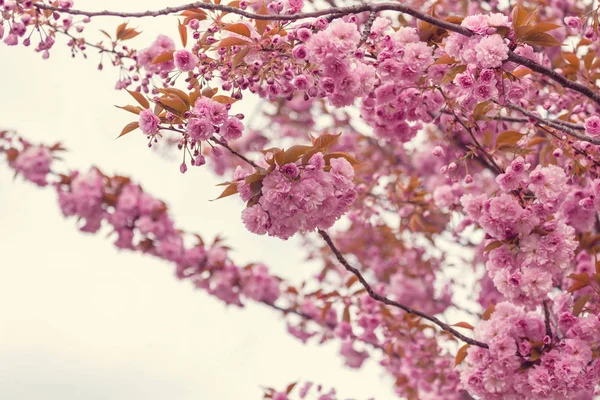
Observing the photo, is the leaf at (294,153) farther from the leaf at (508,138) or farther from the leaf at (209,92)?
the leaf at (508,138)

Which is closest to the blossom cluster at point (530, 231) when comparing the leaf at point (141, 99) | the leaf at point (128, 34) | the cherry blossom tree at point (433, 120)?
the cherry blossom tree at point (433, 120)

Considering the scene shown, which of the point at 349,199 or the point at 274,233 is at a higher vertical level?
the point at 349,199

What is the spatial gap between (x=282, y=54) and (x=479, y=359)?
1.20m

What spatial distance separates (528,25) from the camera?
64.8 inches

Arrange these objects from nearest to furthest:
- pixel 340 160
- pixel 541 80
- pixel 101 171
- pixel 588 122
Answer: pixel 340 160 < pixel 588 122 < pixel 541 80 < pixel 101 171

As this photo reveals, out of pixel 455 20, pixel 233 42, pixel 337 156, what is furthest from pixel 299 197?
pixel 455 20

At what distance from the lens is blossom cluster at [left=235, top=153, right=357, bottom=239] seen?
5.16ft

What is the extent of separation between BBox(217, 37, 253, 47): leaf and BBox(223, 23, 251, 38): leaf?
2 cm

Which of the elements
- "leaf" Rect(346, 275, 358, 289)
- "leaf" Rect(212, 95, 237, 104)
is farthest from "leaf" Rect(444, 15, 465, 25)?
"leaf" Rect(346, 275, 358, 289)

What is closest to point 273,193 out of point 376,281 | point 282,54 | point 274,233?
point 274,233

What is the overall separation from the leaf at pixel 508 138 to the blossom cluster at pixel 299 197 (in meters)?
0.68

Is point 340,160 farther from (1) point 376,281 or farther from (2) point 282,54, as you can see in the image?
(1) point 376,281

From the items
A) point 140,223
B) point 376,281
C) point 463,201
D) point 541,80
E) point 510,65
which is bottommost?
point 463,201

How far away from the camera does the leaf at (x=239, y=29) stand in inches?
63.7
